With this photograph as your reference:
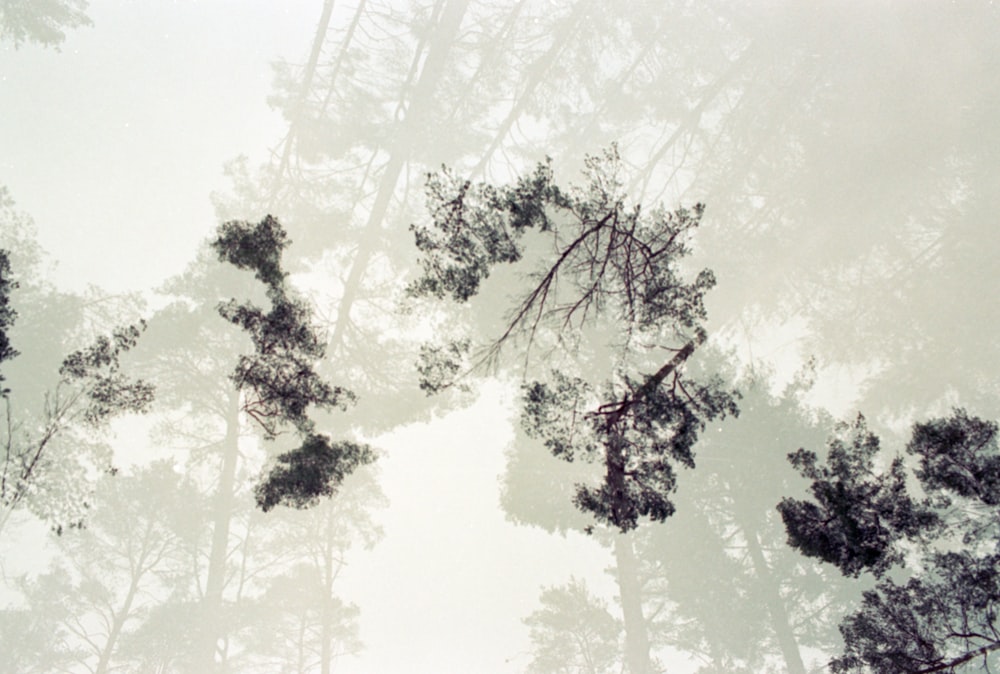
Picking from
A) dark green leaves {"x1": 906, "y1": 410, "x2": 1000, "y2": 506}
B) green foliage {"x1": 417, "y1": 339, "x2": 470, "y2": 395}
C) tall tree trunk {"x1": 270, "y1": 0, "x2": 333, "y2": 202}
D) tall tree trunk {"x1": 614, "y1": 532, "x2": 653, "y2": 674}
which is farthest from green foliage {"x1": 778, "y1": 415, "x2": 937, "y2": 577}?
tall tree trunk {"x1": 270, "y1": 0, "x2": 333, "y2": 202}

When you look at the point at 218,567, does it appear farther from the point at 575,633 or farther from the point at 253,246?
the point at 253,246

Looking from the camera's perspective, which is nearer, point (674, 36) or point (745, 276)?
point (745, 276)

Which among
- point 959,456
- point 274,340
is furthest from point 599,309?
point 959,456

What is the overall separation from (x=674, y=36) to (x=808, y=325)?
10390 millimetres

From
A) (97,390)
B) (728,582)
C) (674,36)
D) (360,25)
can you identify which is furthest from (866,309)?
(97,390)

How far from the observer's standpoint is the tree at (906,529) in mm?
4785

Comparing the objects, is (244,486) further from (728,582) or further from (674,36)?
(674,36)

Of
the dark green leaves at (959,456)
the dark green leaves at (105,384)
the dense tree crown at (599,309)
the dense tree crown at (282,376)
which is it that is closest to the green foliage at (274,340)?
the dense tree crown at (282,376)

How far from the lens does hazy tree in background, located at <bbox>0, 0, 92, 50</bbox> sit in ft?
40.7

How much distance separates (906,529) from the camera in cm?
495

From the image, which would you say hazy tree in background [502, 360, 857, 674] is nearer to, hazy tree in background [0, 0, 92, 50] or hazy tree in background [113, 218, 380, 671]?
hazy tree in background [113, 218, 380, 671]

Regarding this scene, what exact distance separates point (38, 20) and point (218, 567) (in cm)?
1416

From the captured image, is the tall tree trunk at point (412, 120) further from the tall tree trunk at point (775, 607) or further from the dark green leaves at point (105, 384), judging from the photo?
the tall tree trunk at point (775, 607)

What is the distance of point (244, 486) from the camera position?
2238 centimetres
